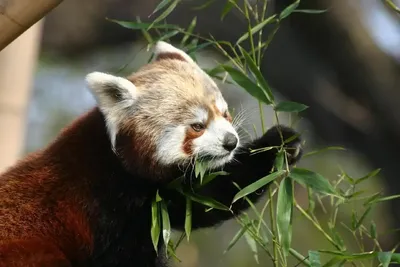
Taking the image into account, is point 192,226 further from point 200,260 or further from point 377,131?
point 200,260

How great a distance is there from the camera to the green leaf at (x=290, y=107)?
1962 millimetres

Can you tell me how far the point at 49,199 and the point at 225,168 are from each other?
587 millimetres

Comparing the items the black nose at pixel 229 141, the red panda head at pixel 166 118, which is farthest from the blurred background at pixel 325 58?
the black nose at pixel 229 141

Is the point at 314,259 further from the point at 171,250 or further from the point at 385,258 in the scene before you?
the point at 171,250

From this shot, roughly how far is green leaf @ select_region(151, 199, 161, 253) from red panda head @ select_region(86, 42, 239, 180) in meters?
0.14

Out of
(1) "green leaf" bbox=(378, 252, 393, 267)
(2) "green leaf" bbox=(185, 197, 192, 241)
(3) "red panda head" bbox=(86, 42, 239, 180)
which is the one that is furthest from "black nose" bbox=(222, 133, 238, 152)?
(1) "green leaf" bbox=(378, 252, 393, 267)

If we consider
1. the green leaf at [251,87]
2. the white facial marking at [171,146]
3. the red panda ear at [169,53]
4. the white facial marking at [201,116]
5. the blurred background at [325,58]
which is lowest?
the blurred background at [325,58]

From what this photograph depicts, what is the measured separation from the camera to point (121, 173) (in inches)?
90.2

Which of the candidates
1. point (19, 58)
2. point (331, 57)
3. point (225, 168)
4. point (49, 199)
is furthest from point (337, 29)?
point (49, 199)

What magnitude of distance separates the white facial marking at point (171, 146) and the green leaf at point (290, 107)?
0.39 m

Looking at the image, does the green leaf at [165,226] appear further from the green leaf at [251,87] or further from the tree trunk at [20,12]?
the tree trunk at [20,12]

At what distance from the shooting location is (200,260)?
8.39 meters

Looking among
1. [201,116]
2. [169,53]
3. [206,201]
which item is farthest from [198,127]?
[169,53]

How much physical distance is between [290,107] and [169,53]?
69 centimetres
